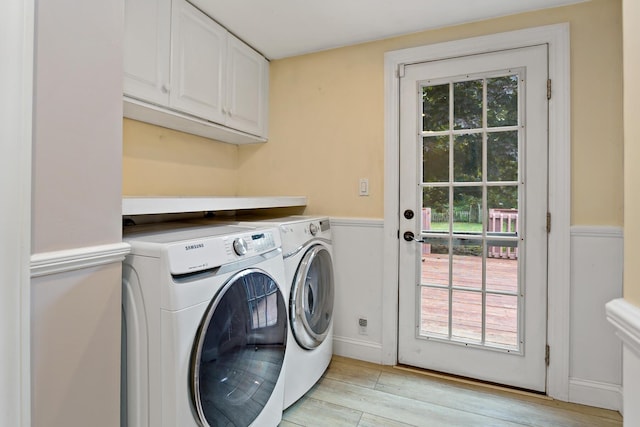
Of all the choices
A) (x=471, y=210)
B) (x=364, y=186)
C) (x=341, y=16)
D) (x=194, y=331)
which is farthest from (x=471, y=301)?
(x=341, y=16)

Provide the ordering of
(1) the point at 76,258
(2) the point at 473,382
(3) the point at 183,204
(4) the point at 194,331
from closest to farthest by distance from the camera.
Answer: (1) the point at 76,258 < (4) the point at 194,331 < (3) the point at 183,204 < (2) the point at 473,382

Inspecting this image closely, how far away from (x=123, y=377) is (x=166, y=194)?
122 centimetres

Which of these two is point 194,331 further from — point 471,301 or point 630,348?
point 471,301

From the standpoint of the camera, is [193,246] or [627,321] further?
[193,246]

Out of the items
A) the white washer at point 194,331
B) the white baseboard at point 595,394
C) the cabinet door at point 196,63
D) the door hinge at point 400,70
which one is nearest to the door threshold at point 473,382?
the white baseboard at point 595,394

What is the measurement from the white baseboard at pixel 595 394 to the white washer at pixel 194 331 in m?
1.72

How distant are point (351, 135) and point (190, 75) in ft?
3.54

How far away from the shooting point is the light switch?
2.21 metres

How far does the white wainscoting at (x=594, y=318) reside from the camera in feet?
5.58

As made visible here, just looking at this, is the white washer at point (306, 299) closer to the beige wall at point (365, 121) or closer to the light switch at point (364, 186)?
the light switch at point (364, 186)

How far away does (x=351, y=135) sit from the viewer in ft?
7.42

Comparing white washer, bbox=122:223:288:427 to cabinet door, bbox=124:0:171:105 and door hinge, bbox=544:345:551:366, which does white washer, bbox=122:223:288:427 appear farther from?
door hinge, bbox=544:345:551:366

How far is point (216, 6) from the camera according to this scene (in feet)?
6.00

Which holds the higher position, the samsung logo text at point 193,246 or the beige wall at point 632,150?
the beige wall at point 632,150
